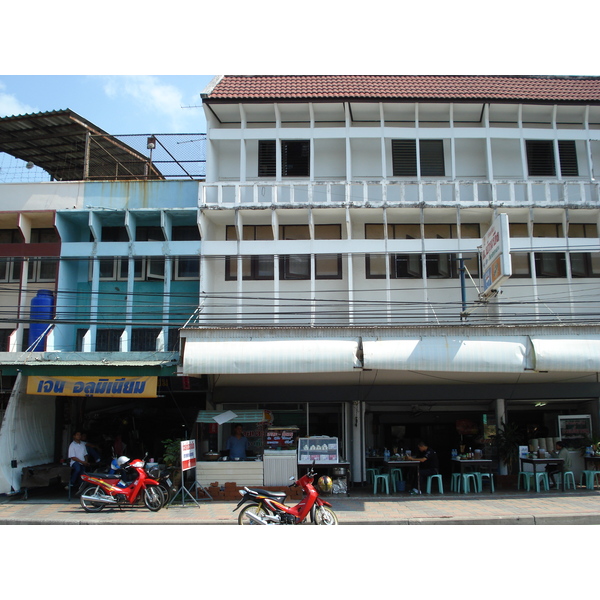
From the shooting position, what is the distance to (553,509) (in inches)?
553

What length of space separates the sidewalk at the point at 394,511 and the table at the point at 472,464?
87 cm

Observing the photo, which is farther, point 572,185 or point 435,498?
point 572,185

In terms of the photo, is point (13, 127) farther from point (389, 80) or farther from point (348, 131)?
point (389, 80)

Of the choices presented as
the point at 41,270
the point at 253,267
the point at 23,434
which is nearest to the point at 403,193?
the point at 253,267

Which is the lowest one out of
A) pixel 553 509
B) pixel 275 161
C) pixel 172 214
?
pixel 553 509

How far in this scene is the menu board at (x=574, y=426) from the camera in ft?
61.7

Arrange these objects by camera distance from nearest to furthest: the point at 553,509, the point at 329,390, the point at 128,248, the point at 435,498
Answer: the point at 553,509 < the point at 435,498 < the point at 329,390 < the point at 128,248

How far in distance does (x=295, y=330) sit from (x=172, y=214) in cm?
672

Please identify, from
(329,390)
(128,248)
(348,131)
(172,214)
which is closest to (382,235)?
(348,131)

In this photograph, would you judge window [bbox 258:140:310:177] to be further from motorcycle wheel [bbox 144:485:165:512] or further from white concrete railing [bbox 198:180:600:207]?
motorcycle wheel [bbox 144:485:165:512]

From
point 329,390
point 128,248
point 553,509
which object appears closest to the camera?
point 553,509

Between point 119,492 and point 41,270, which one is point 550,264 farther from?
point 41,270

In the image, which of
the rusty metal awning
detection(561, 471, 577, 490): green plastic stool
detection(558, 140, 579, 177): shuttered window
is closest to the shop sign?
the rusty metal awning

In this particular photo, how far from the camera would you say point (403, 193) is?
20.1 m
